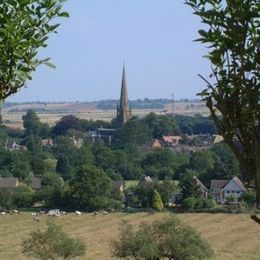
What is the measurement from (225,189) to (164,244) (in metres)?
42.0

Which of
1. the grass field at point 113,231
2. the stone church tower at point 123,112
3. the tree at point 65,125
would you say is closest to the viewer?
the grass field at point 113,231

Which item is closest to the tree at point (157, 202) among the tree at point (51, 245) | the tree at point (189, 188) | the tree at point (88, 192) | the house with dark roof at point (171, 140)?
the tree at point (88, 192)

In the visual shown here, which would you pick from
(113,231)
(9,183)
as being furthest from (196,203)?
(9,183)

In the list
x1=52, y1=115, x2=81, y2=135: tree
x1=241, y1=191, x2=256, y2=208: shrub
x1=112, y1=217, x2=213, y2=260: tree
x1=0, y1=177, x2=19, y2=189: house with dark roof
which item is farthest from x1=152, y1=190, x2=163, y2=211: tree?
x1=52, y1=115, x2=81, y2=135: tree

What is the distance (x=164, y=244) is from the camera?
96.1 feet

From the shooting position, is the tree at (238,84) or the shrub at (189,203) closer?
the tree at (238,84)

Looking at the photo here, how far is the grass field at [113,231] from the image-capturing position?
3645 cm

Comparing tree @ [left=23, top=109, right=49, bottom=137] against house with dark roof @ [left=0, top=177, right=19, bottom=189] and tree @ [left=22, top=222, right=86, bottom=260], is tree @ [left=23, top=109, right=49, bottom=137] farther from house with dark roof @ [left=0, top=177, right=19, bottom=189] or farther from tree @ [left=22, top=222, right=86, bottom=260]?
tree @ [left=22, top=222, right=86, bottom=260]

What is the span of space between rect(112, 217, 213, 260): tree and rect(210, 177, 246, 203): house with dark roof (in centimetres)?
3919

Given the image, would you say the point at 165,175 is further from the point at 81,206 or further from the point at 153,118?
the point at 153,118

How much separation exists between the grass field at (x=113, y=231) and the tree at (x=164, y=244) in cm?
436

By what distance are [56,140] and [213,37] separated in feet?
372

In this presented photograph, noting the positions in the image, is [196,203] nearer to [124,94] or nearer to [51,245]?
[51,245]

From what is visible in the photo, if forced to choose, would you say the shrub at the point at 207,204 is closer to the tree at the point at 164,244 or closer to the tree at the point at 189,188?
the tree at the point at 189,188
